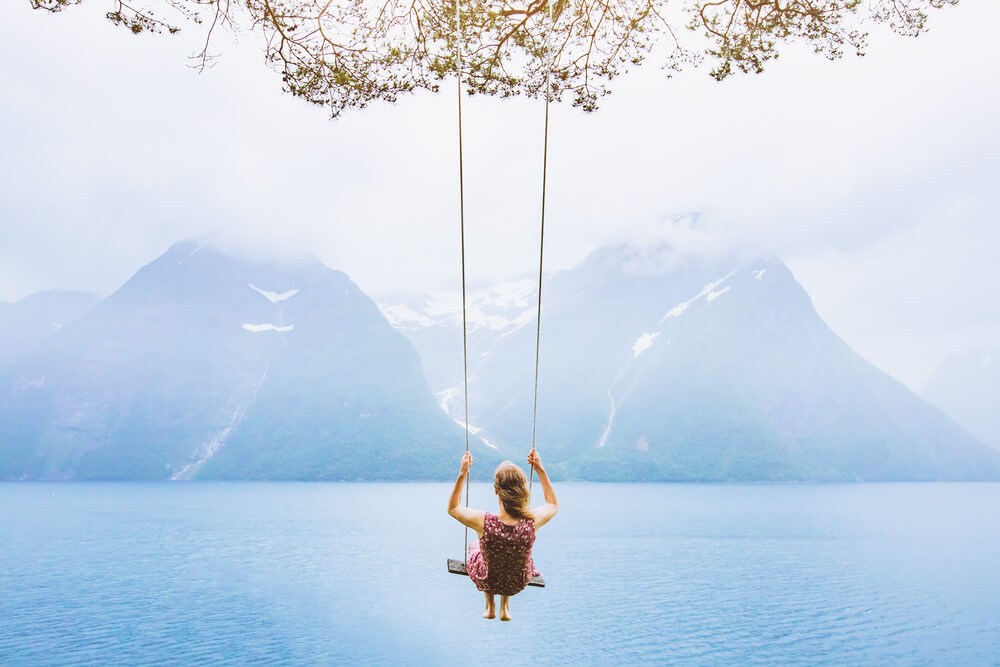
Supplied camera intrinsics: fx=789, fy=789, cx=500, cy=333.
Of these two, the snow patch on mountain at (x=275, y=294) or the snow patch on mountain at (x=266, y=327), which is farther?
the snow patch on mountain at (x=275, y=294)

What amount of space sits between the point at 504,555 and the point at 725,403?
140030 millimetres

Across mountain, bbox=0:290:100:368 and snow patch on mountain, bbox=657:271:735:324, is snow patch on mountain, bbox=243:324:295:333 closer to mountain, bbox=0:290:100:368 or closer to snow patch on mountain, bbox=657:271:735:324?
mountain, bbox=0:290:100:368

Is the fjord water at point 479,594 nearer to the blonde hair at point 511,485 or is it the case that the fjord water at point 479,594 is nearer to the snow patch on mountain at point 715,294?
the blonde hair at point 511,485

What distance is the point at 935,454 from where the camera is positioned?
144m

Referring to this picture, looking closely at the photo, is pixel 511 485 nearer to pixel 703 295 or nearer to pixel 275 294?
pixel 275 294

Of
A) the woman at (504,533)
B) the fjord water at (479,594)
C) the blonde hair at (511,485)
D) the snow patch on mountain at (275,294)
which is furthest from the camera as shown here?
the snow patch on mountain at (275,294)

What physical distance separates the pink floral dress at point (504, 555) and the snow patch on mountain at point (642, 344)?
543 feet

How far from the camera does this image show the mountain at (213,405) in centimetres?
12662

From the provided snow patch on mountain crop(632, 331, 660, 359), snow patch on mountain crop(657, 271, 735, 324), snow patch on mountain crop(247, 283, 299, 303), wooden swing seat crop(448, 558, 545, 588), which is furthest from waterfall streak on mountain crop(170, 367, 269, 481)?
wooden swing seat crop(448, 558, 545, 588)

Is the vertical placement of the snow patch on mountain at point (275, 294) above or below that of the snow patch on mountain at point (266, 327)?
above

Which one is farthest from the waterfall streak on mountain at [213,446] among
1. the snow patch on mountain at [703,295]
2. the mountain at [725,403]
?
the snow patch on mountain at [703,295]

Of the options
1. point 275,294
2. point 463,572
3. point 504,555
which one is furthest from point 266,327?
point 504,555

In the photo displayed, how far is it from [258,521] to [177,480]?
7185cm

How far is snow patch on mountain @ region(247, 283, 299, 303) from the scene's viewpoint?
573ft
